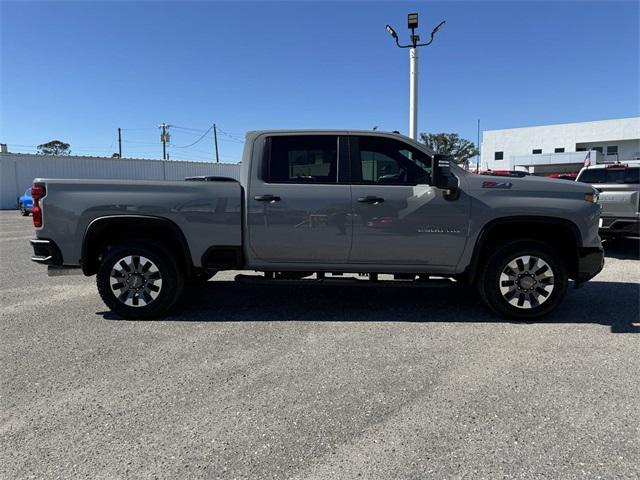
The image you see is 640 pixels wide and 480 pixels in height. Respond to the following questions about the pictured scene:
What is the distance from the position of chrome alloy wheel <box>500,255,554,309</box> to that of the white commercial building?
47.2m

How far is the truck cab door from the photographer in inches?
188

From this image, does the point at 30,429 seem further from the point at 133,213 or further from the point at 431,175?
the point at 431,175

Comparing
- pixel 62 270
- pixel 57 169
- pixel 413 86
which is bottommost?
pixel 62 270

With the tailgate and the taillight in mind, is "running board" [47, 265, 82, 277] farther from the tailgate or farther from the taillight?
the tailgate

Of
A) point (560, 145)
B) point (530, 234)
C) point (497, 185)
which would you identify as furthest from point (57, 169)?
point (560, 145)

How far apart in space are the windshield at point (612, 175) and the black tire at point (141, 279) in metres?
8.99

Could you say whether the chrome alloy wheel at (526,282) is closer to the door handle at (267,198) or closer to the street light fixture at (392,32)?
the door handle at (267,198)

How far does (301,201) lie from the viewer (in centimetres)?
480

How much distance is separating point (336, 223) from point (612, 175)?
25.5 feet

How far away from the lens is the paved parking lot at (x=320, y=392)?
2.51 m

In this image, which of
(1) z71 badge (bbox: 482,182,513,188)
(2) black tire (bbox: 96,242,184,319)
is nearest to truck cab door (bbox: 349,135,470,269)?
(1) z71 badge (bbox: 482,182,513,188)

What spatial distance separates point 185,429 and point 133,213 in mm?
2759

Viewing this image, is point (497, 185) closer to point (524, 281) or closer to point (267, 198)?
point (524, 281)

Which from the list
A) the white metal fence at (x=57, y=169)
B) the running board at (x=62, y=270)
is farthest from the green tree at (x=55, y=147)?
the running board at (x=62, y=270)
